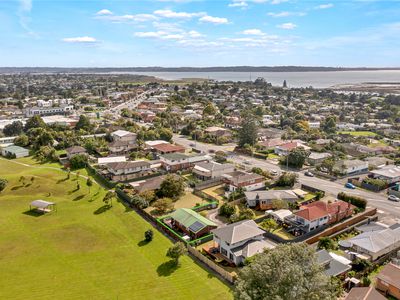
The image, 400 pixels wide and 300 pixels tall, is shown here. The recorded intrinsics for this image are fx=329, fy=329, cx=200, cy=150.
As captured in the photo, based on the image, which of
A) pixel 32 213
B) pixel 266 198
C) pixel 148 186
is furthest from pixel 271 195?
pixel 32 213

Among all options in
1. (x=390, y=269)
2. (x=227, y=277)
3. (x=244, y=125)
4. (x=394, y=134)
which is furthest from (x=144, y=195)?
(x=394, y=134)

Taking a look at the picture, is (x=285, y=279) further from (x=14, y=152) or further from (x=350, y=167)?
(x=14, y=152)

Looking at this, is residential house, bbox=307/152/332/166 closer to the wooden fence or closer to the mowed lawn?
the mowed lawn

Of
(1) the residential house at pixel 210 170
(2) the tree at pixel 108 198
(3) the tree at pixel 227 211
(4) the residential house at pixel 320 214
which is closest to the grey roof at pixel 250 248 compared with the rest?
(4) the residential house at pixel 320 214

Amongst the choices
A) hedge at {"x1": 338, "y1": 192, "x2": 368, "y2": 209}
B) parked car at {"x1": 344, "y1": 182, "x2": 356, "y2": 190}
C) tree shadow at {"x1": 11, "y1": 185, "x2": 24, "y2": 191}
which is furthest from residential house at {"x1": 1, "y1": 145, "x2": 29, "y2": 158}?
parked car at {"x1": 344, "y1": 182, "x2": 356, "y2": 190}

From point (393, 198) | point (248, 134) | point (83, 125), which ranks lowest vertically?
point (393, 198)

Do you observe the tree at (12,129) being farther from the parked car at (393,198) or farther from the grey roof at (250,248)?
the parked car at (393,198)
